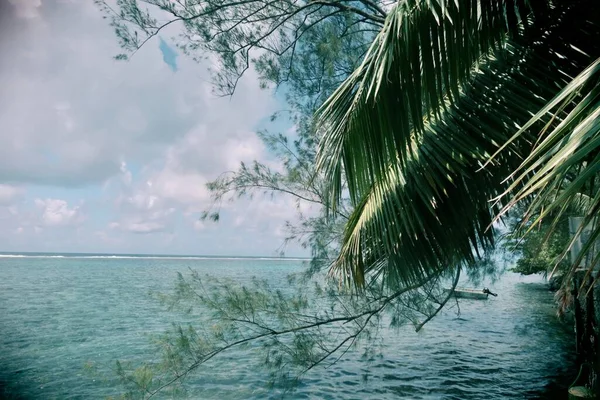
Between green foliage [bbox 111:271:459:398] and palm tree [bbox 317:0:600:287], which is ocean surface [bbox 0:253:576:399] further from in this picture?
palm tree [bbox 317:0:600:287]

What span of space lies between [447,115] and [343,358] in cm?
600

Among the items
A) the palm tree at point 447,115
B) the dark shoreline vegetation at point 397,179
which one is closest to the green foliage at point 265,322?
the dark shoreline vegetation at point 397,179

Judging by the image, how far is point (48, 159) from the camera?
3859 millimetres

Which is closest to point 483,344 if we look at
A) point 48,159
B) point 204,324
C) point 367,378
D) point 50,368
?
point 367,378

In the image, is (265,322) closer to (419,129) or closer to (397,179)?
(397,179)

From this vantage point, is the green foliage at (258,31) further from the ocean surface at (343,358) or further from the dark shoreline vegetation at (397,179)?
the ocean surface at (343,358)

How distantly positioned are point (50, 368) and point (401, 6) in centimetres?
787

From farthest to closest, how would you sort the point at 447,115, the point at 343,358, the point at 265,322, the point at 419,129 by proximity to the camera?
the point at 343,358
the point at 265,322
the point at 447,115
the point at 419,129

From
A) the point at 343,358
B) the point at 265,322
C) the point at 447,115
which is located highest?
the point at 447,115

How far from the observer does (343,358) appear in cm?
731

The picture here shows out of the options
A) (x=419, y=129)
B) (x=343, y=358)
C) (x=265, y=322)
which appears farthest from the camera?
(x=343, y=358)

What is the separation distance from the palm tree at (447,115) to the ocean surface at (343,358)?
279cm

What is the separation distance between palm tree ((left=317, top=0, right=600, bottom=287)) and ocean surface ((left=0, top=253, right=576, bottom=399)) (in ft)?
9.15

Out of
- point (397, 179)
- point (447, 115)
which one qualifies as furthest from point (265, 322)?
point (447, 115)
